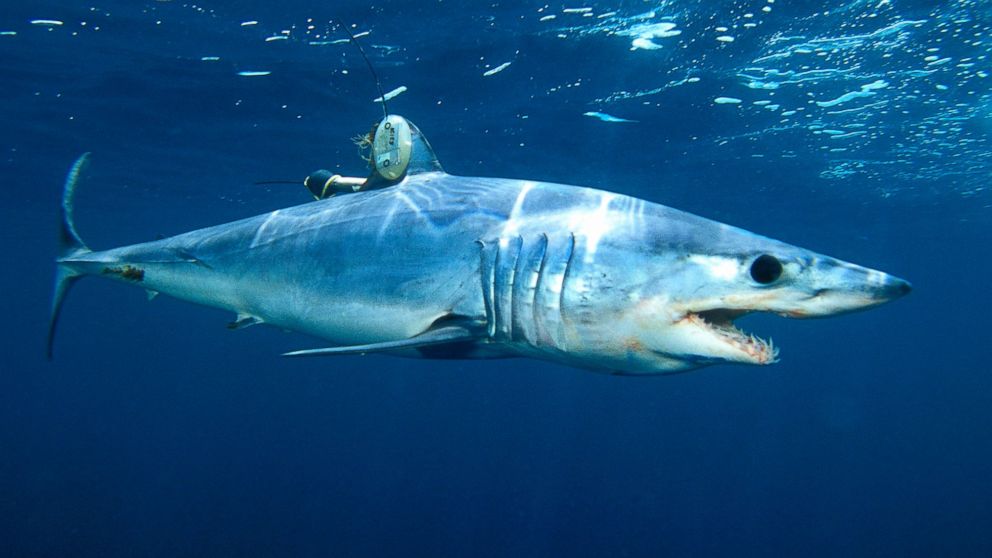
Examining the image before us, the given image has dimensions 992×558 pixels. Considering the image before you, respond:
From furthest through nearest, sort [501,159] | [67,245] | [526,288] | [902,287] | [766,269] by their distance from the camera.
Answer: [501,159] → [67,245] → [526,288] → [766,269] → [902,287]

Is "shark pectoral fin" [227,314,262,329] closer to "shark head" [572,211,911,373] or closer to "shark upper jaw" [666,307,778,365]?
"shark head" [572,211,911,373]

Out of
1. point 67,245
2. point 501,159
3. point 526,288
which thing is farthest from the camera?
point 501,159

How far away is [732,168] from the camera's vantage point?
19.8m

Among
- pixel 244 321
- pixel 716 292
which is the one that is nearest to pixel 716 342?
pixel 716 292

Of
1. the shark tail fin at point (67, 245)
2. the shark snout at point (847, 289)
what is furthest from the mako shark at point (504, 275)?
the shark tail fin at point (67, 245)

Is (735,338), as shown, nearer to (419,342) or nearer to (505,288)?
(505,288)

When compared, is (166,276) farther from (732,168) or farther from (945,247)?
(945,247)

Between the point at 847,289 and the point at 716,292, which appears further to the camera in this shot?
the point at 716,292

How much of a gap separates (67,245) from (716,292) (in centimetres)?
569

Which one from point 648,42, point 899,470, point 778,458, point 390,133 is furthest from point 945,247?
point 390,133

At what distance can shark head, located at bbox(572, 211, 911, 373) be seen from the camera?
2.29 metres

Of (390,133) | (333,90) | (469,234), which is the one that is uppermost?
(333,90)

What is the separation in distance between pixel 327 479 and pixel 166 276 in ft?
86.7

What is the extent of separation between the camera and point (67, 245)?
17.6 ft
